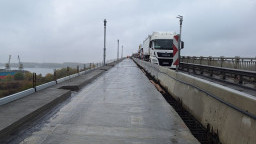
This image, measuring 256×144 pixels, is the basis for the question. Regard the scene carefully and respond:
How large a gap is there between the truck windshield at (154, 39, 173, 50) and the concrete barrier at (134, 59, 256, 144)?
904 inches

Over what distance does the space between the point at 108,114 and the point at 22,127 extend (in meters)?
2.55

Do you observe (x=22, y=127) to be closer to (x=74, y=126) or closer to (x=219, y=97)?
(x=74, y=126)

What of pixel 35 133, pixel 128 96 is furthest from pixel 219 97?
pixel 128 96

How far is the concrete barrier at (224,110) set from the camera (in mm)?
4426

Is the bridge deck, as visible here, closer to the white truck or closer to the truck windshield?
the white truck

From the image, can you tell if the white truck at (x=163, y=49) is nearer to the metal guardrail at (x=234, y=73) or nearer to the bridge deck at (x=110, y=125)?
the metal guardrail at (x=234, y=73)

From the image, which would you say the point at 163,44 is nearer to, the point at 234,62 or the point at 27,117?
the point at 234,62

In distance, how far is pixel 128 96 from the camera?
12.1 m

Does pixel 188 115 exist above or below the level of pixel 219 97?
below


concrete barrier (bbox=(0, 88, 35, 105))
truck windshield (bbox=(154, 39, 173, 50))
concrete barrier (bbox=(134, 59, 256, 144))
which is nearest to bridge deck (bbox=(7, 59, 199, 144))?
concrete barrier (bbox=(134, 59, 256, 144))

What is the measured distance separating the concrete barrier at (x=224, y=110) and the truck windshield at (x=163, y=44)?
23.0 metres

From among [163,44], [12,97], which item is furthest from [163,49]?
[12,97]

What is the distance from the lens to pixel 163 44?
31.5 meters

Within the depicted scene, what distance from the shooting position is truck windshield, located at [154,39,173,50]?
31.4 metres
